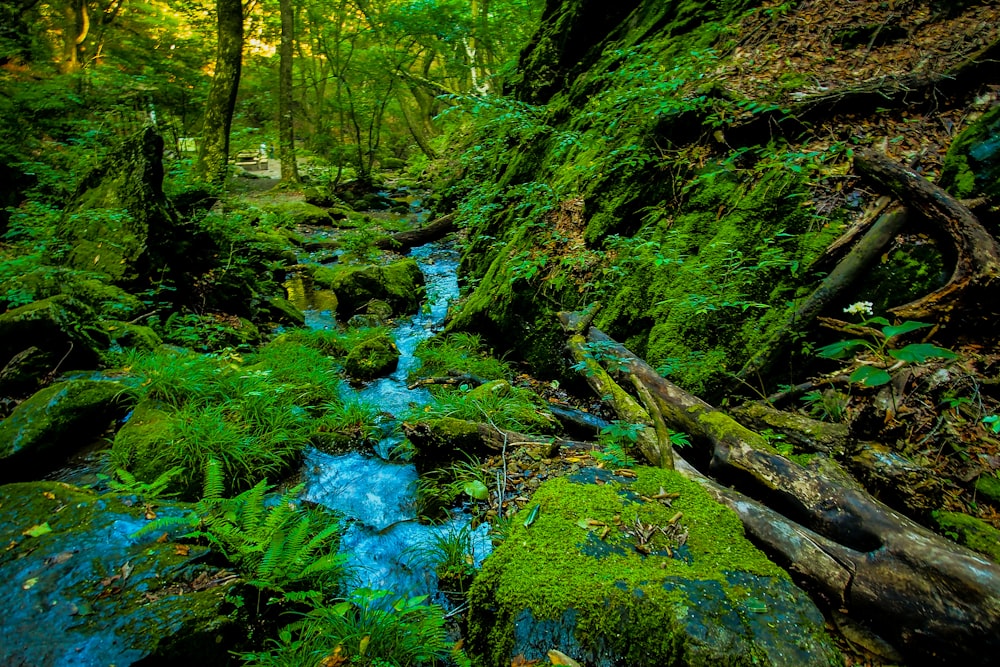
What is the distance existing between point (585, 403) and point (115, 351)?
525 centimetres

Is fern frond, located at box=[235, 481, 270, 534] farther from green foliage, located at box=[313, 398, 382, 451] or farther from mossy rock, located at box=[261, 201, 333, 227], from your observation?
mossy rock, located at box=[261, 201, 333, 227]

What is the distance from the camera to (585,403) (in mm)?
4902

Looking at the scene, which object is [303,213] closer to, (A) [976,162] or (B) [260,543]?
(B) [260,543]

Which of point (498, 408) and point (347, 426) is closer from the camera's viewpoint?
point (498, 408)

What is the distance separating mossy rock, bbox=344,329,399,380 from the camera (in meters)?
5.99

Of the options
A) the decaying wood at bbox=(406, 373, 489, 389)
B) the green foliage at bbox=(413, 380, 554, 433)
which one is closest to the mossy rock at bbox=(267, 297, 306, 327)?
the decaying wood at bbox=(406, 373, 489, 389)

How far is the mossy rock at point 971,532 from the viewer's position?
2.05m

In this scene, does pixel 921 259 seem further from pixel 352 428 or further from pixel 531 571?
pixel 352 428

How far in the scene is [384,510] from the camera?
3750 mm

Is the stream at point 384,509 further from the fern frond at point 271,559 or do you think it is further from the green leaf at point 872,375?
the green leaf at point 872,375

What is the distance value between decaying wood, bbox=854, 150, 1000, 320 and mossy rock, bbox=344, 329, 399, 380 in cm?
531

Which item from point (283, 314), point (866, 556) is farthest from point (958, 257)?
point (283, 314)

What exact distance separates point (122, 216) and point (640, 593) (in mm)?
7932

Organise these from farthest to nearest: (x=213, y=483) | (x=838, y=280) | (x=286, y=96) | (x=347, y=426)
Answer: (x=286, y=96) → (x=347, y=426) → (x=838, y=280) → (x=213, y=483)
